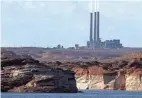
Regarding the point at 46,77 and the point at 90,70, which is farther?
the point at 90,70

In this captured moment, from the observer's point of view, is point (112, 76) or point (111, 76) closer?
point (112, 76)

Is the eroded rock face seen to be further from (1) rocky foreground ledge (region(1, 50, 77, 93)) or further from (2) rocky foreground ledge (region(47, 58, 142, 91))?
(1) rocky foreground ledge (region(1, 50, 77, 93))

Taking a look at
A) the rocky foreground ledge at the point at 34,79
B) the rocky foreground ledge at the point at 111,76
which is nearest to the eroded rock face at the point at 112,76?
the rocky foreground ledge at the point at 111,76

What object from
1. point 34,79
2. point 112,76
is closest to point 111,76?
point 112,76

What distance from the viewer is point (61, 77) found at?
86188mm

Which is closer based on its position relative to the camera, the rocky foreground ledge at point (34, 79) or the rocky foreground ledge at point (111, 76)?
the rocky foreground ledge at point (34, 79)

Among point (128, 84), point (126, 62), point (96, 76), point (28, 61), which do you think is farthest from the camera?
point (126, 62)

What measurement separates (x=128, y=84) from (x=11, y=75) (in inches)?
1741

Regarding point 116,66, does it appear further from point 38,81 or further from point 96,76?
point 38,81

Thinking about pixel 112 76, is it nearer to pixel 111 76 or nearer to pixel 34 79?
pixel 111 76

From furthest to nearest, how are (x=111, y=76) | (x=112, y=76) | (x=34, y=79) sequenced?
(x=111, y=76)
(x=112, y=76)
(x=34, y=79)

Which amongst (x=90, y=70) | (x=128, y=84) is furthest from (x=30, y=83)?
(x=90, y=70)

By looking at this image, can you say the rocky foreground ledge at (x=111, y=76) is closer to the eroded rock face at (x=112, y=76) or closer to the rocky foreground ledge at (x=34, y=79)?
the eroded rock face at (x=112, y=76)

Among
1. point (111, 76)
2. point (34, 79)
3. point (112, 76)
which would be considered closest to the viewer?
point (34, 79)
